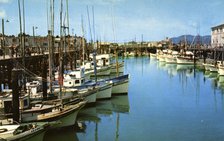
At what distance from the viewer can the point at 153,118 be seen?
110 ft

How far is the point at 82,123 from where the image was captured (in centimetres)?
3152

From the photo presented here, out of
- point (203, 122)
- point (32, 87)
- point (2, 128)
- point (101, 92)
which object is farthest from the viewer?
point (101, 92)

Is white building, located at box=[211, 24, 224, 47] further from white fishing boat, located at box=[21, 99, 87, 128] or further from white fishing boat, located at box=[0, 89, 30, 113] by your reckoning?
white fishing boat, located at box=[0, 89, 30, 113]

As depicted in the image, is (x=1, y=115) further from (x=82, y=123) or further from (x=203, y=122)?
(x=203, y=122)

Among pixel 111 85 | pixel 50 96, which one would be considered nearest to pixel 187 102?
pixel 111 85

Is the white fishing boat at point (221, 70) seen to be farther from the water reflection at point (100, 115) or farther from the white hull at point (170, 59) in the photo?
the white hull at point (170, 59)

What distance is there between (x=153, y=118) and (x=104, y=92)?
9449 mm

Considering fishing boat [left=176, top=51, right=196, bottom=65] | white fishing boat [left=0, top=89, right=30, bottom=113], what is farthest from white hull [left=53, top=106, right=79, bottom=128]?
fishing boat [left=176, top=51, right=196, bottom=65]

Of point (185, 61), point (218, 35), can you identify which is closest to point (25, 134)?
point (185, 61)

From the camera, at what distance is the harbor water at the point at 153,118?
90.7 ft

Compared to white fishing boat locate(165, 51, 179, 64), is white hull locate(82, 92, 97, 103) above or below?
below

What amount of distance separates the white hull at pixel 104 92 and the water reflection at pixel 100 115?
2.35ft

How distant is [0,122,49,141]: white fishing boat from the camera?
20.2 m

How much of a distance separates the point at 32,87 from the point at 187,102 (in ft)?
62.9
